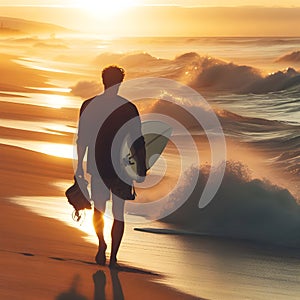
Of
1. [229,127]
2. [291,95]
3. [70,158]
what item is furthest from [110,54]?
[70,158]

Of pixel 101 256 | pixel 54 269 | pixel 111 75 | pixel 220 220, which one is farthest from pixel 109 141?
pixel 220 220

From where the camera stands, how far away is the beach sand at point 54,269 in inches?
292

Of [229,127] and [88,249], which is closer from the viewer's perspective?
[88,249]

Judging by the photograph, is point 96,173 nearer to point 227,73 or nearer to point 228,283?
point 228,283

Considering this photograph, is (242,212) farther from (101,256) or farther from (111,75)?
(111,75)

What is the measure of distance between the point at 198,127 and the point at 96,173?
13.5m

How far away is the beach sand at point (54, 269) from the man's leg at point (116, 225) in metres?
0.13

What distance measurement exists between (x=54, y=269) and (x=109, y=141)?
1.19m

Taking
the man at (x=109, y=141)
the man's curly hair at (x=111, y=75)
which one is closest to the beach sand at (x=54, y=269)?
the man at (x=109, y=141)

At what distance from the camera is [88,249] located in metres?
8.73

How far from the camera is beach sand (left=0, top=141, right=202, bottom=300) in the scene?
7.42 m

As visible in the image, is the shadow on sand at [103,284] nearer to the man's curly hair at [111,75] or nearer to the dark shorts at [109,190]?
the dark shorts at [109,190]

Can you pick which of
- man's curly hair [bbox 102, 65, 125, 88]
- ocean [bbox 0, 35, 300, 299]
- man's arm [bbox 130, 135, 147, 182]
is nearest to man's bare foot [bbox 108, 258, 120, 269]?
ocean [bbox 0, 35, 300, 299]

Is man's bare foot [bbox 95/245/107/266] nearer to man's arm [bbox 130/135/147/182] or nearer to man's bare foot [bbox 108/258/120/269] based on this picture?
man's bare foot [bbox 108/258/120/269]
